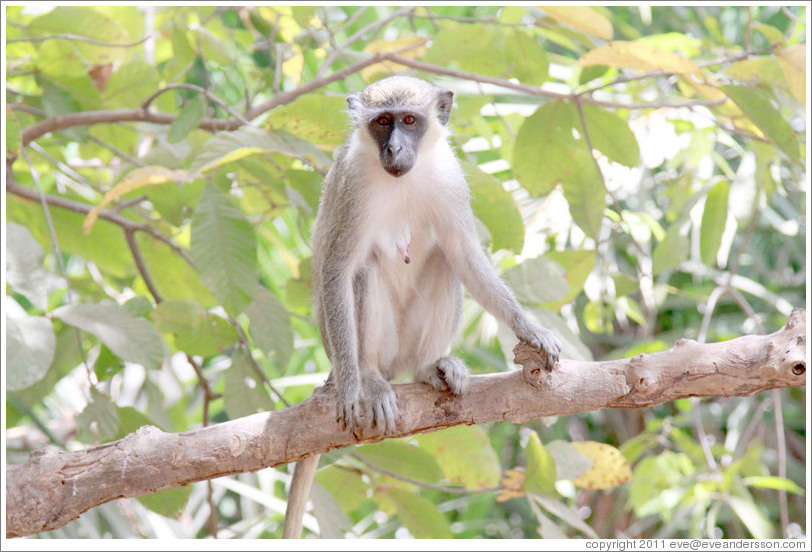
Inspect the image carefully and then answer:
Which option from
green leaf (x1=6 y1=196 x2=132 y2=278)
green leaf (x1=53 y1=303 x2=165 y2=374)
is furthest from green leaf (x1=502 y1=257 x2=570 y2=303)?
green leaf (x1=6 y1=196 x2=132 y2=278)

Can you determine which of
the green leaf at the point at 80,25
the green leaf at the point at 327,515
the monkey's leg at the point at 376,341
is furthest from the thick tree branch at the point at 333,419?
the green leaf at the point at 80,25

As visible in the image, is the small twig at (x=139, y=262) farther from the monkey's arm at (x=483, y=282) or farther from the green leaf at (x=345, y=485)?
the monkey's arm at (x=483, y=282)

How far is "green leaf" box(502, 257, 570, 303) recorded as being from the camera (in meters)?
3.09

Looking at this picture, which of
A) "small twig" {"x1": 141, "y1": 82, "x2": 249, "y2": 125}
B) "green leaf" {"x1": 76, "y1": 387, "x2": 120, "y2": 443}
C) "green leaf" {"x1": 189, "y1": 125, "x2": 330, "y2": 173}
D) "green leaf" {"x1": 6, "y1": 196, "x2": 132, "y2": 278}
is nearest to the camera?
"green leaf" {"x1": 189, "y1": 125, "x2": 330, "y2": 173}

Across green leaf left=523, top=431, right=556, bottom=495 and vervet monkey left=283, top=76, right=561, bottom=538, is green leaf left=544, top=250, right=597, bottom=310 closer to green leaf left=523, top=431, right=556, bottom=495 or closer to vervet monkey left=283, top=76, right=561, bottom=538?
vervet monkey left=283, top=76, right=561, bottom=538

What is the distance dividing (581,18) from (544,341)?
1343mm

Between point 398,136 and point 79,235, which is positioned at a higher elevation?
point 398,136

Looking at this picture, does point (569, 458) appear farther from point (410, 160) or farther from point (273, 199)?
point (273, 199)

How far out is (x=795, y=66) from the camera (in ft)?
9.83

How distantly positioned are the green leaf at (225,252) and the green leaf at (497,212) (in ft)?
Answer: 3.16

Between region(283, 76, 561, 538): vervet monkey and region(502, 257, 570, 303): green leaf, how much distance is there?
108 mm

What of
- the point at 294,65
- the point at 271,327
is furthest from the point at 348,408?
the point at 294,65

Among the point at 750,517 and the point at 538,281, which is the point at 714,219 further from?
the point at 750,517

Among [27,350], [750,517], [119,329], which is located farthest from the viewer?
[750,517]
